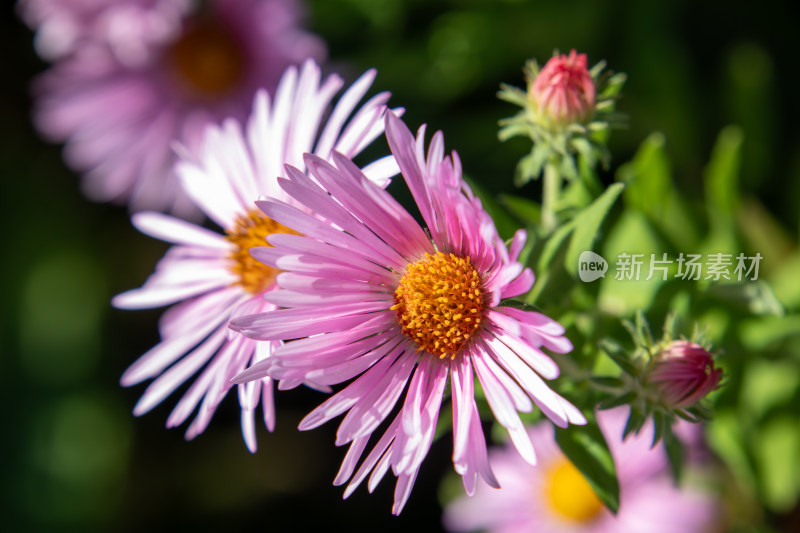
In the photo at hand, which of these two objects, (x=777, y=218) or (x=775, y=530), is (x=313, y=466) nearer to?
(x=775, y=530)

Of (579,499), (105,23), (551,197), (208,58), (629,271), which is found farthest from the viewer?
(208,58)

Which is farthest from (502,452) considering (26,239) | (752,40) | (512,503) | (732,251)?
(26,239)

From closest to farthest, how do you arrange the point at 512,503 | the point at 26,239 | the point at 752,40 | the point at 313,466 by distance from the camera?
the point at 512,503
the point at 752,40
the point at 313,466
the point at 26,239

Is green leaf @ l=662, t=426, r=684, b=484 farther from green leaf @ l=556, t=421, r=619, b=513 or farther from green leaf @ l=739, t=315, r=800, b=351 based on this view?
green leaf @ l=739, t=315, r=800, b=351

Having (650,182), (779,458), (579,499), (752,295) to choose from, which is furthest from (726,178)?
(579,499)

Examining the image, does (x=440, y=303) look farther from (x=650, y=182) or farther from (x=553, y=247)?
(x=650, y=182)

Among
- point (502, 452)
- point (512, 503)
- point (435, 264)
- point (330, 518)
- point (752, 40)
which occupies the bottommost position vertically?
point (330, 518)
